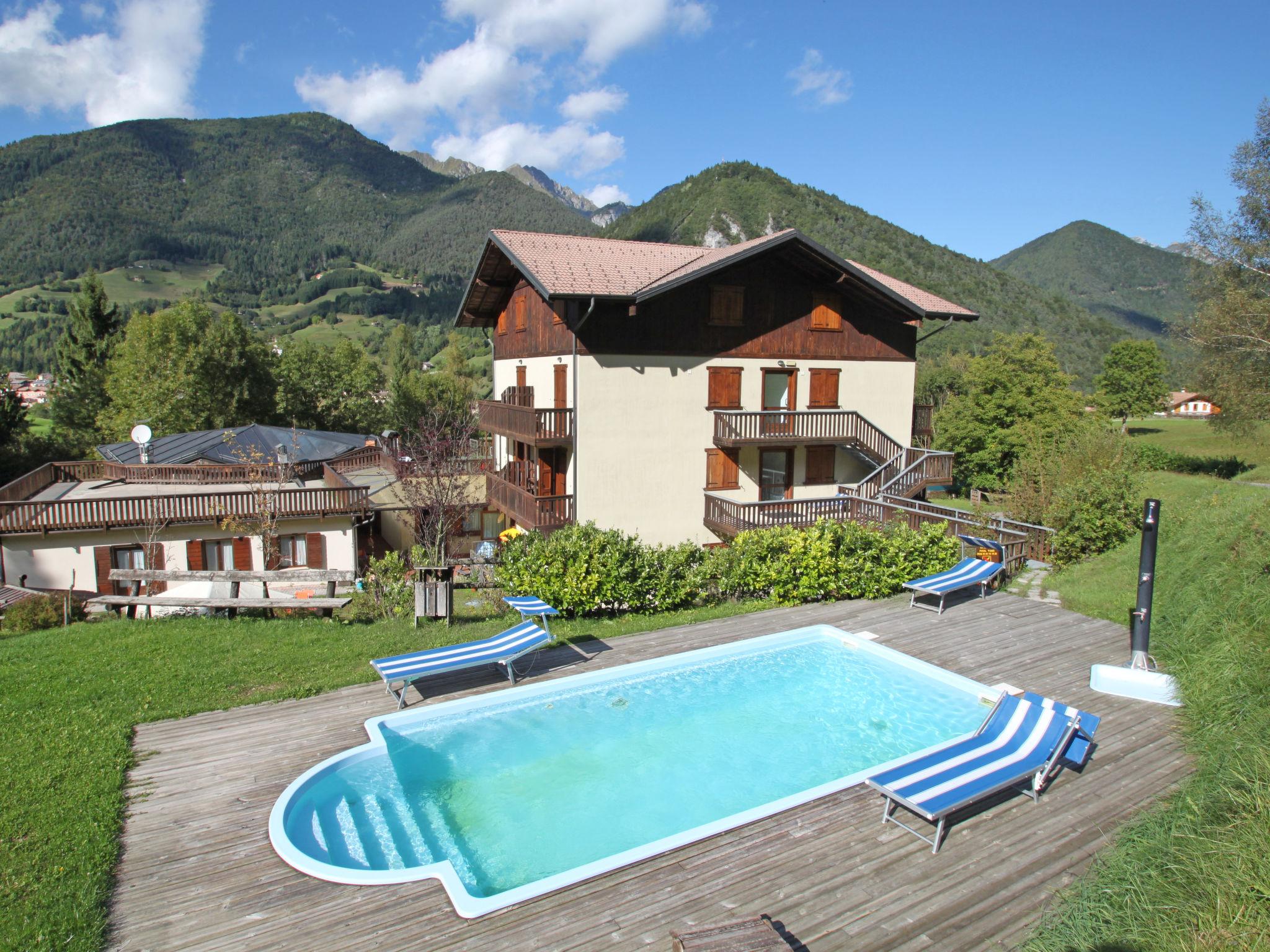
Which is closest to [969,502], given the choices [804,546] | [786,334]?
[786,334]

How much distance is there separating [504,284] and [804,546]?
1458 centimetres

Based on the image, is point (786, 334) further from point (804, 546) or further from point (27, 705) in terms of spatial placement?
point (27, 705)

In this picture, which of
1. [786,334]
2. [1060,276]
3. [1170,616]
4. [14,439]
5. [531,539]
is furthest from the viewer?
[1060,276]

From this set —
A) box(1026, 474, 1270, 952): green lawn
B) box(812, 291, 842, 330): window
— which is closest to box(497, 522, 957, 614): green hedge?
box(1026, 474, 1270, 952): green lawn

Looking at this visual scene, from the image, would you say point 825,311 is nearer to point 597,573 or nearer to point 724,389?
point 724,389

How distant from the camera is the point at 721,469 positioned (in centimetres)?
1969

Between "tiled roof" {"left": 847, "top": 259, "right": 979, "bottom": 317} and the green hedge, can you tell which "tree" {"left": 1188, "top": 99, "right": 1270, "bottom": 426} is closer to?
"tiled roof" {"left": 847, "top": 259, "right": 979, "bottom": 317}

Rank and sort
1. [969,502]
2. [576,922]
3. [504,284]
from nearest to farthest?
[576,922] < [504,284] < [969,502]

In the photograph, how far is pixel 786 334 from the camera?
66.0ft

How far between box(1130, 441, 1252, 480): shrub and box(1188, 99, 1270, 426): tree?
249cm

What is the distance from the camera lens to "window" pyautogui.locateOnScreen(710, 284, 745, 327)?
19.1 meters

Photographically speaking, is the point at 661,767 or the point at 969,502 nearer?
the point at 661,767

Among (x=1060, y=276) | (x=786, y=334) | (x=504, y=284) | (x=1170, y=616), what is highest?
(x=1060, y=276)

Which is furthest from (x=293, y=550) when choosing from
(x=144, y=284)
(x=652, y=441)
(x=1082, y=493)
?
(x=144, y=284)
